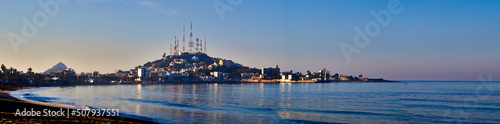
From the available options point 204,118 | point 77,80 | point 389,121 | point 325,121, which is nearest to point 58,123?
point 204,118

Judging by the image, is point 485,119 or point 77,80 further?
point 77,80

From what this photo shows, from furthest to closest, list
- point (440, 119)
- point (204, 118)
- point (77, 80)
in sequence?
1. point (77, 80)
2. point (440, 119)
3. point (204, 118)

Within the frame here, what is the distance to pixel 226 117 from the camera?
94.9 ft

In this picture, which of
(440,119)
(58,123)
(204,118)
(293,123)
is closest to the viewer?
(58,123)

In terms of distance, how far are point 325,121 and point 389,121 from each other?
5.24 meters

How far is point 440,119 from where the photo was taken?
29641 mm

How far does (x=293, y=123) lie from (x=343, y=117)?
621 centimetres

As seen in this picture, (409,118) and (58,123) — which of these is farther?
(409,118)

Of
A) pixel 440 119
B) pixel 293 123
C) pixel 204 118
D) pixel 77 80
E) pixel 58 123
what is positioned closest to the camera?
pixel 58 123

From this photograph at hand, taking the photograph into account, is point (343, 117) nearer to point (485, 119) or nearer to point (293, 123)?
point (293, 123)

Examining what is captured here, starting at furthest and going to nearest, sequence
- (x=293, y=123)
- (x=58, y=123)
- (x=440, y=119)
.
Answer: (x=440, y=119) < (x=293, y=123) < (x=58, y=123)

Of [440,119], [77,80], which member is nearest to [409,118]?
[440,119]

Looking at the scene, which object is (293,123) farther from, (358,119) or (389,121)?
(389,121)

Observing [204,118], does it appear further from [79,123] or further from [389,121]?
[389,121]
